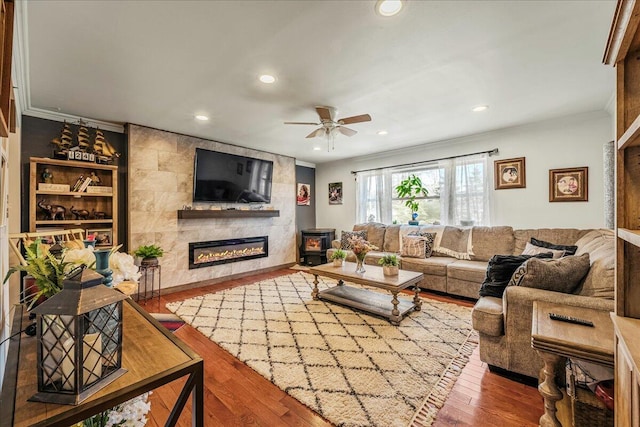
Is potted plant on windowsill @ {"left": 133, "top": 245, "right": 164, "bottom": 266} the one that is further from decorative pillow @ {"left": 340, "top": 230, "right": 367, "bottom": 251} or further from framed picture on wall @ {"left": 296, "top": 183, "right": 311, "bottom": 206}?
framed picture on wall @ {"left": 296, "top": 183, "right": 311, "bottom": 206}

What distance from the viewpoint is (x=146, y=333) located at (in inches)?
38.8

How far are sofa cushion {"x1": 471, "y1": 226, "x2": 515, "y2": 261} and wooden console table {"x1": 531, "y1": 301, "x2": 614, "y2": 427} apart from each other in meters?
2.52

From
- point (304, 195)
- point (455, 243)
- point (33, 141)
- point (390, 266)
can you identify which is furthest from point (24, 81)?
point (455, 243)

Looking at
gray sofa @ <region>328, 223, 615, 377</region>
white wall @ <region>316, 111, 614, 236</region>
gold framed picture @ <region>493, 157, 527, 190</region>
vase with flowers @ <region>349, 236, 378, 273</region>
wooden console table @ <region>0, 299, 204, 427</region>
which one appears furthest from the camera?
gold framed picture @ <region>493, 157, 527, 190</region>

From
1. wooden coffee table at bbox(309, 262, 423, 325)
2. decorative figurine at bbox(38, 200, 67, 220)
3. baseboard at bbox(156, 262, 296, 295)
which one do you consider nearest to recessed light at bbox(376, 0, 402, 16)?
wooden coffee table at bbox(309, 262, 423, 325)

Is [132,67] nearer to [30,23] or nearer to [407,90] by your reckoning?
[30,23]

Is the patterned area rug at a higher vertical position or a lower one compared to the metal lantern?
lower

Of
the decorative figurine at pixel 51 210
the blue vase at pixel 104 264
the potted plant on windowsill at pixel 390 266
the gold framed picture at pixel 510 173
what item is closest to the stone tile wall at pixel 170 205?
the decorative figurine at pixel 51 210

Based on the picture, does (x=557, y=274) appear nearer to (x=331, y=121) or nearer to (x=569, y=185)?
(x=331, y=121)

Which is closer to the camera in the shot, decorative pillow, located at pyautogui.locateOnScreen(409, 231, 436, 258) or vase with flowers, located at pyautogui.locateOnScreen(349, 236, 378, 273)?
vase with flowers, located at pyautogui.locateOnScreen(349, 236, 378, 273)

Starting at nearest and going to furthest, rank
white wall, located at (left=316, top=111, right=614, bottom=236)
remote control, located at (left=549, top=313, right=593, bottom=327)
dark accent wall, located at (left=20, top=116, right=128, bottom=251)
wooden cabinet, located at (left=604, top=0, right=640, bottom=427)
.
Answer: wooden cabinet, located at (left=604, top=0, right=640, bottom=427)
remote control, located at (left=549, top=313, right=593, bottom=327)
dark accent wall, located at (left=20, top=116, right=128, bottom=251)
white wall, located at (left=316, top=111, right=614, bottom=236)

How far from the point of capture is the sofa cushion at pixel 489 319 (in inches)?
77.9

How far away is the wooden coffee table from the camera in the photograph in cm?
289

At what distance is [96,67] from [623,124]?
11.2 feet
